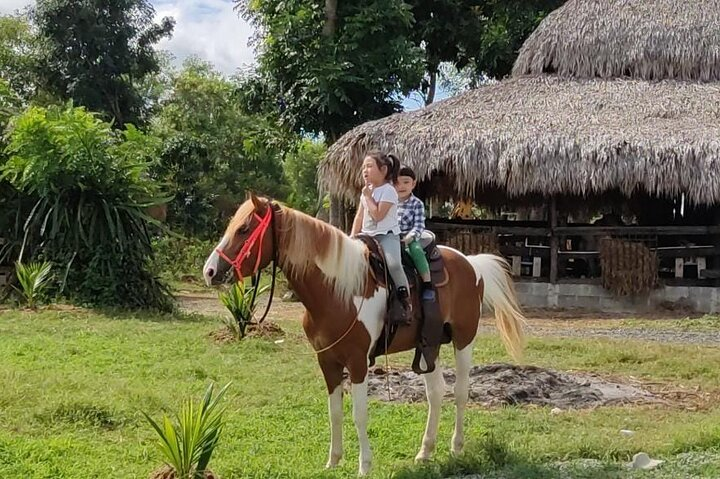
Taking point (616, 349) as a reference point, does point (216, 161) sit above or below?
above

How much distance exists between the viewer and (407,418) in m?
6.68

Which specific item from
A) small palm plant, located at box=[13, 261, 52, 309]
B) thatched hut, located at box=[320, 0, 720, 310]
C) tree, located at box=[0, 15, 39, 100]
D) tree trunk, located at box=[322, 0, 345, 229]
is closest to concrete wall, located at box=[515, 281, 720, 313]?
thatched hut, located at box=[320, 0, 720, 310]

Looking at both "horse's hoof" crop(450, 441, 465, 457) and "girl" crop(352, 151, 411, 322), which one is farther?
"horse's hoof" crop(450, 441, 465, 457)

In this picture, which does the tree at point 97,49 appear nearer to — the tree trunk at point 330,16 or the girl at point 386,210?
the tree trunk at point 330,16

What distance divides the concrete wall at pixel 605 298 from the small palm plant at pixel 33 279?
8.19 meters

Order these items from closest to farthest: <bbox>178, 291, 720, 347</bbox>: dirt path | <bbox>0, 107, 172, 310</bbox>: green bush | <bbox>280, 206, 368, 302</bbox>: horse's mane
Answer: <bbox>280, 206, 368, 302</bbox>: horse's mane → <bbox>178, 291, 720, 347</bbox>: dirt path → <bbox>0, 107, 172, 310</bbox>: green bush

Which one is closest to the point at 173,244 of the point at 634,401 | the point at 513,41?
the point at 513,41

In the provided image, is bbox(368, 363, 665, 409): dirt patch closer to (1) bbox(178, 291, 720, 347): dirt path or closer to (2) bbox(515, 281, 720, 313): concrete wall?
(1) bbox(178, 291, 720, 347): dirt path

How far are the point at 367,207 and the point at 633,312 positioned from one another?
1118 cm

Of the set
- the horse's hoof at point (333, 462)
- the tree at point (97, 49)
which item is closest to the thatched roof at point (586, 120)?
the horse's hoof at point (333, 462)

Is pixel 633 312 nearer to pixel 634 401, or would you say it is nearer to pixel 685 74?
pixel 685 74

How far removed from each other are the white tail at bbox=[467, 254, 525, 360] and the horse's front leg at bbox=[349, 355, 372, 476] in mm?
1547

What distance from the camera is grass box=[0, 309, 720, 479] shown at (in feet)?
17.3

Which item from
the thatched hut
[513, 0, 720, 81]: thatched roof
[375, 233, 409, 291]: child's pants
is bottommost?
[375, 233, 409, 291]: child's pants
